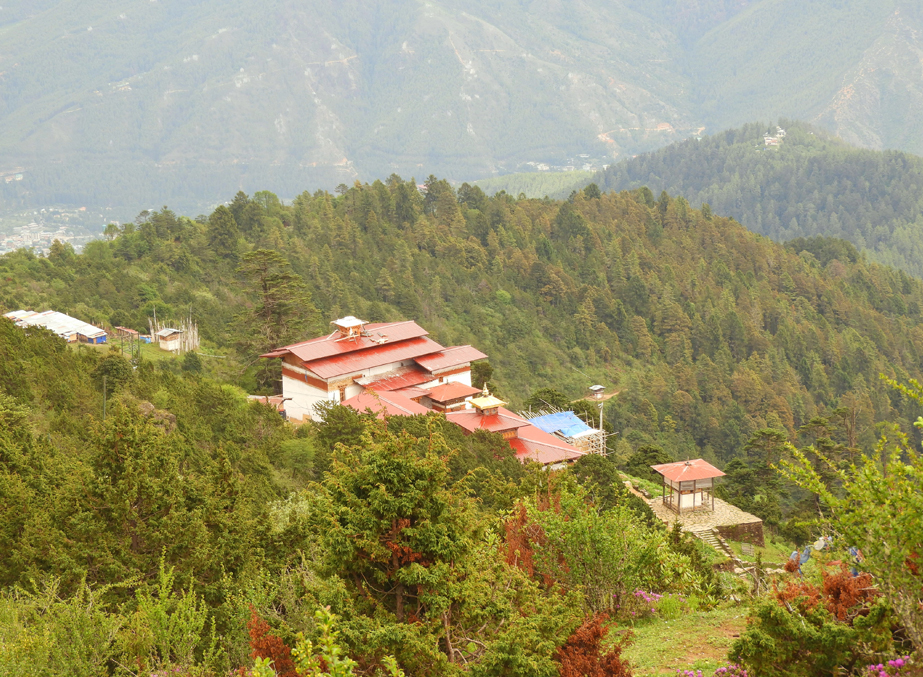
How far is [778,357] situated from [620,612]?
2798 inches

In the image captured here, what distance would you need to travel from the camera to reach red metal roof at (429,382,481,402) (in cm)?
3925

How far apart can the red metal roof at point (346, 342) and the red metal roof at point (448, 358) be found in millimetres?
609

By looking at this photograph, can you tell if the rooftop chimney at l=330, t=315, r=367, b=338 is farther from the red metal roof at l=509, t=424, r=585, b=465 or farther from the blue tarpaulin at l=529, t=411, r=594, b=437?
the blue tarpaulin at l=529, t=411, r=594, b=437

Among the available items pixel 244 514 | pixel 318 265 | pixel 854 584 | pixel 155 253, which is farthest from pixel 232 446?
pixel 318 265

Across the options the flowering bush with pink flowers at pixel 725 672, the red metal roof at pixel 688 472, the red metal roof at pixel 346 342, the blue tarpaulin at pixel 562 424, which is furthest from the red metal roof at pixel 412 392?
the flowering bush with pink flowers at pixel 725 672

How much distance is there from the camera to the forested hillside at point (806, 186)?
162750 millimetres

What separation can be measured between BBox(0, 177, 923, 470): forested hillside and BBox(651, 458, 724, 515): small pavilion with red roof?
19.7 meters

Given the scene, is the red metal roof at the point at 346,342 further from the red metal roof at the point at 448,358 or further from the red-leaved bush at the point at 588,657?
the red-leaved bush at the point at 588,657

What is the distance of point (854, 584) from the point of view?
10852 mm

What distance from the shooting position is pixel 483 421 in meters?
37.2

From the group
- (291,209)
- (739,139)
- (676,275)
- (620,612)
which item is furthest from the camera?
(739,139)

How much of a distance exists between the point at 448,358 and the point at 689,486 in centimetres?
1291

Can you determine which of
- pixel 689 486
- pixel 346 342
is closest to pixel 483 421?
pixel 346 342

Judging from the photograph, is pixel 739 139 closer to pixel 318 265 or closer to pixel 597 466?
pixel 318 265
